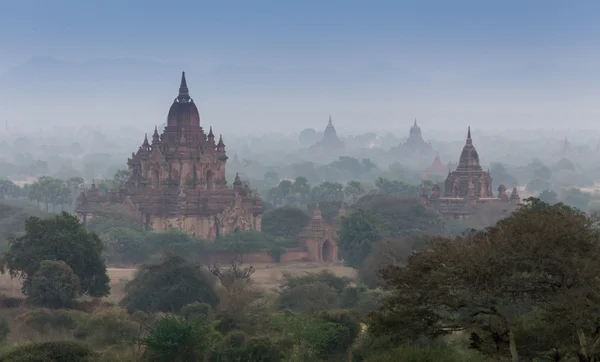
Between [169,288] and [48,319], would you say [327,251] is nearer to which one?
[169,288]

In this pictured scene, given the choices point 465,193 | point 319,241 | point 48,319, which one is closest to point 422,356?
point 48,319

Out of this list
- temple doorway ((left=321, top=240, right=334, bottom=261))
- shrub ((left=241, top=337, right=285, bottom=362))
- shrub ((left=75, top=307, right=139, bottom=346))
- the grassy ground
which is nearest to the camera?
shrub ((left=241, top=337, right=285, bottom=362))

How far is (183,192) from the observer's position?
75.1 m

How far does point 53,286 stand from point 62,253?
3383 millimetres

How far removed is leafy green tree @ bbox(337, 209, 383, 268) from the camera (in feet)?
227

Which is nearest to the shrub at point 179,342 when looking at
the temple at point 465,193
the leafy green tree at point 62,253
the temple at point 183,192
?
the leafy green tree at point 62,253

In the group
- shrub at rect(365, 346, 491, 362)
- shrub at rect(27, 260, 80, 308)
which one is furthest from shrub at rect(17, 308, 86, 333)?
shrub at rect(365, 346, 491, 362)

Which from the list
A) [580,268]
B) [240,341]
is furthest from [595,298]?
[240,341]

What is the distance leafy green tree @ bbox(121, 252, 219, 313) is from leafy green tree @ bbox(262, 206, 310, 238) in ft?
102

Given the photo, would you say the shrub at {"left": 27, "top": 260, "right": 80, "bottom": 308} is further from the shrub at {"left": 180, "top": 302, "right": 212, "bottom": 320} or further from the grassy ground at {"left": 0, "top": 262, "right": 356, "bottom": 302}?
the shrub at {"left": 180, "top": 302, "right": 212, "bottom": 320}

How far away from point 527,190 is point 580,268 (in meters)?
156

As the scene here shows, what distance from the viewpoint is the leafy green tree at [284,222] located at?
82.1 metres

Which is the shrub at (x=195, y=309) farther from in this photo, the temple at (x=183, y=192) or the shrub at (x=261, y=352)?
the temple at (x=183, y=192)

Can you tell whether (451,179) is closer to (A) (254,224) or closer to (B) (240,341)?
(A) (254,224)
